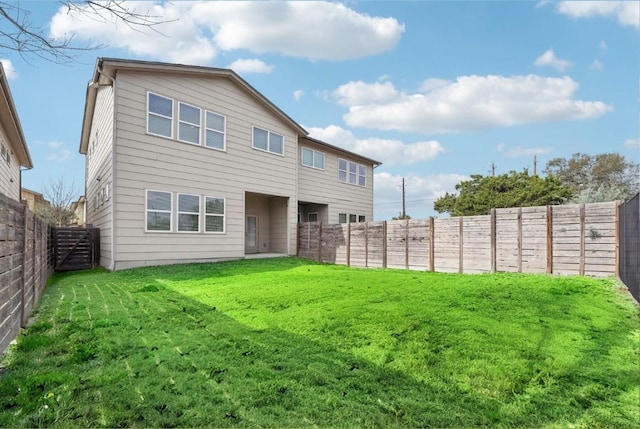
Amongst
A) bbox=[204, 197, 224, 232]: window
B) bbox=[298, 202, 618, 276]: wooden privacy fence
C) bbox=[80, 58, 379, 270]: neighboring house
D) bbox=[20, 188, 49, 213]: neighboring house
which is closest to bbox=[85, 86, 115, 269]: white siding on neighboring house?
bbox=[80, 58, 379, 270]: neighboring house

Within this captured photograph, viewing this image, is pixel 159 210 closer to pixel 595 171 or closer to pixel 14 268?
pixel 14 268

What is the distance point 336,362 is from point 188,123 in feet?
35.6

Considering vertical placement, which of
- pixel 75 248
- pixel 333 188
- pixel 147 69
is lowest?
pixel 75 248

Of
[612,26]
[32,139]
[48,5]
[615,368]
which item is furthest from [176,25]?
[32,139]

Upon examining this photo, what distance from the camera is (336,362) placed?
322cm

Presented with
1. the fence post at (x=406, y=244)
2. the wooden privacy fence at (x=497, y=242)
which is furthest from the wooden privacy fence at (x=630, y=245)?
the fence post at (x=406, y=244)

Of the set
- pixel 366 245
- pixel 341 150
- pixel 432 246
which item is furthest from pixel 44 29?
pixel 341 150

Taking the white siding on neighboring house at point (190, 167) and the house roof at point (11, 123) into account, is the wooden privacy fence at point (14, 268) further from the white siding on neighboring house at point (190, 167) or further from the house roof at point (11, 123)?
the white siding on neighboring house at point (190, 167)

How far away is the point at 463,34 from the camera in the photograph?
780 cm

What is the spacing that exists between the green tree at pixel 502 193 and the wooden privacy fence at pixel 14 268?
2592 centimetres

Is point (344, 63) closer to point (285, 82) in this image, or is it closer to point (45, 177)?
point (285, 82)

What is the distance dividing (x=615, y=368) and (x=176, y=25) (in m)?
6.12

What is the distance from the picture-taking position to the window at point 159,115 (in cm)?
1079

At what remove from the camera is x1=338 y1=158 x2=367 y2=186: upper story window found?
750 inches
